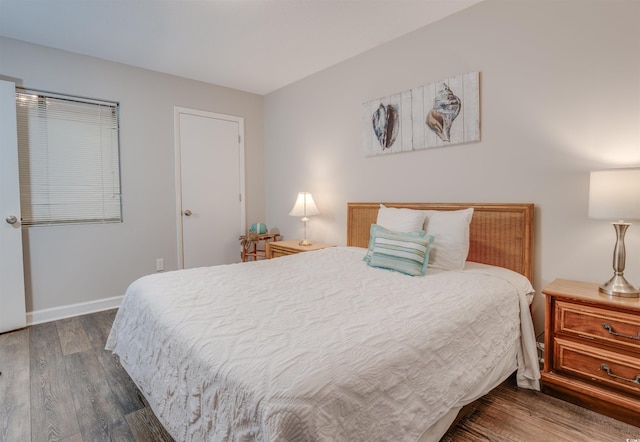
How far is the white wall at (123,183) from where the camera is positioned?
9.70ft

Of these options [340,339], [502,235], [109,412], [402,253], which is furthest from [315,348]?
[502,235]

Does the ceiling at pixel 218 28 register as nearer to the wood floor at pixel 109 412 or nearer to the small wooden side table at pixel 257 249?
the small wooden side table at pixel 257 249

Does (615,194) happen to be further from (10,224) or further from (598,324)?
(10,224)

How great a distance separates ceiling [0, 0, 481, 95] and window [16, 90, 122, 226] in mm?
541

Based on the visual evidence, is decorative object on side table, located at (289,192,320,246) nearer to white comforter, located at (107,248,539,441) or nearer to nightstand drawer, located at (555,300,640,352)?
white comforter, located at (107,248,539,441)

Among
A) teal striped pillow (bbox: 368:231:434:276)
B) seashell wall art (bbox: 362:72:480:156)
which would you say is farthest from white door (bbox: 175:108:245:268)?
teal striped pillow (bbox: 368:231:434:276)

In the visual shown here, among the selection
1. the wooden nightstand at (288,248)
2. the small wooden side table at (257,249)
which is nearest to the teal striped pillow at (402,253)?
the wooden nightstand at (288,248)

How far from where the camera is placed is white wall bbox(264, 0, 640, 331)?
1859 millimetres

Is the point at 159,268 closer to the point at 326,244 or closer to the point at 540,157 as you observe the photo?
the point at 326,244

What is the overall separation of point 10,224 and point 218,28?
2.43 meters

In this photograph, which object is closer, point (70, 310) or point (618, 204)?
point (618, 204)

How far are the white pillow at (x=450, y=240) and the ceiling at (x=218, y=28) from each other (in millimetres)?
1565

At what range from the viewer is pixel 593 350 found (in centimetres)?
166

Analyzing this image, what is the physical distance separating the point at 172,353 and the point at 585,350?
6.63 ft
